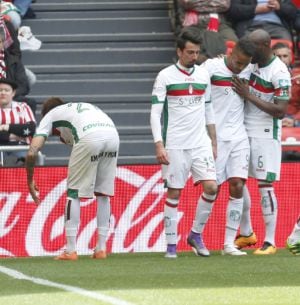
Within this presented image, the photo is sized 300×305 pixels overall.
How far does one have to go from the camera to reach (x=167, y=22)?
20.8m

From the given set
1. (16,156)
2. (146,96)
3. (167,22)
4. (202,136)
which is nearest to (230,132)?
(202,136)

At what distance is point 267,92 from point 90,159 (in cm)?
205

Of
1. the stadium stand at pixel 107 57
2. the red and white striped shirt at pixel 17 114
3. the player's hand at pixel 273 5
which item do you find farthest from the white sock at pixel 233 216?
the player's hand at pixel 273 5

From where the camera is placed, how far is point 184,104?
14.6m

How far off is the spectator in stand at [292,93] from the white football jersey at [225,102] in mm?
2966

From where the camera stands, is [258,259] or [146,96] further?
[146,96]

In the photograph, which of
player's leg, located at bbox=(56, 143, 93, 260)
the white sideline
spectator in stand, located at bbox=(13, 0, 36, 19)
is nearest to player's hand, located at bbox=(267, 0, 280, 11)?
spectator in stand, located at bbox=(13, 0, 36, 19)

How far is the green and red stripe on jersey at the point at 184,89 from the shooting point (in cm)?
1452

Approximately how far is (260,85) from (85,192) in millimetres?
2199

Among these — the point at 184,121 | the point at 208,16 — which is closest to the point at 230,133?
the point at 184,121

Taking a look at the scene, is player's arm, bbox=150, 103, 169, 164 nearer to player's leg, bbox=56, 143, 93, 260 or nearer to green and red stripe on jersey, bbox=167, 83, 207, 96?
green and red stripe on jersey, bbox=167, 83, 207, 96

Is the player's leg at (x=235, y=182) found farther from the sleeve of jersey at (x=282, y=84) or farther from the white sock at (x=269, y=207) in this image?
the sleeve of jersey at (x=282, y=84)

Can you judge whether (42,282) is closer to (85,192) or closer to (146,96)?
(85,192)

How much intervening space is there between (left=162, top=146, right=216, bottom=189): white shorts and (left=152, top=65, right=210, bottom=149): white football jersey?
0.21 ft
